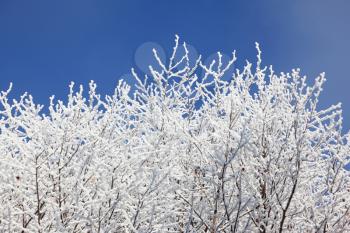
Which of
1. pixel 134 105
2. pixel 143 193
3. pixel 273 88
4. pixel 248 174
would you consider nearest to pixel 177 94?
pixel 134 105

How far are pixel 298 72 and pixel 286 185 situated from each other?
83.6 inches

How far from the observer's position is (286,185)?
6688 millimetres

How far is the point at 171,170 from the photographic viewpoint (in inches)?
214

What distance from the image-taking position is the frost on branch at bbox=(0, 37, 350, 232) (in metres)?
5.50

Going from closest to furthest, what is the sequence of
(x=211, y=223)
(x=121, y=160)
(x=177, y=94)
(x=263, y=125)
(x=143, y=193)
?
(x=143, y=193)
(x=121, y=160)
(x=211, y=223)
(x=263, y=125)
(x=177, y=94)

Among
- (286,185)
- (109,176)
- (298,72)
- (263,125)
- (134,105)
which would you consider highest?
(298,72)

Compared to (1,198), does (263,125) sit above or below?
above

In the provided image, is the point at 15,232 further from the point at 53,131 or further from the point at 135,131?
Result: the point at 135,131

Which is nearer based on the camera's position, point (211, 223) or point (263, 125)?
point (211, 223)

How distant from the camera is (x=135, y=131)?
7.62m

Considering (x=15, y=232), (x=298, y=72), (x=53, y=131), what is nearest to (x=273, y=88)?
(x=298, y=72)

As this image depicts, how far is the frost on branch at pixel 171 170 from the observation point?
550 cm

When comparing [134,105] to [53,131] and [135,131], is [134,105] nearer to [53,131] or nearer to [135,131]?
[135,131]

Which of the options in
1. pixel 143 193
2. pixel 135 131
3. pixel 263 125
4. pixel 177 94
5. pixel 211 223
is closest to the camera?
pixel 143 193
